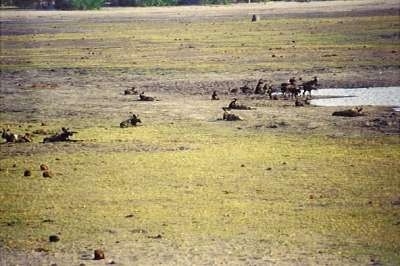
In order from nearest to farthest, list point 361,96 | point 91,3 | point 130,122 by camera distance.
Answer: point 130,122, point 361,96, point 91,3

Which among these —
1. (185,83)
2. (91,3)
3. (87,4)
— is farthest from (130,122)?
(87,4)

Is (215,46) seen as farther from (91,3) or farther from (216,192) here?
(91,3)

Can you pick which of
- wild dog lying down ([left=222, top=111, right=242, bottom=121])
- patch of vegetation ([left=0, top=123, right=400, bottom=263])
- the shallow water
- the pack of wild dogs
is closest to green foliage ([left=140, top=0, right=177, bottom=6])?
the pack of wild dogs

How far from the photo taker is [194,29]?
54.4 m

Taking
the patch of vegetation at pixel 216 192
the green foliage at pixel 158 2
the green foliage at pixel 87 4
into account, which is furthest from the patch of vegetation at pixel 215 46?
the green foliage at pixel 158 2

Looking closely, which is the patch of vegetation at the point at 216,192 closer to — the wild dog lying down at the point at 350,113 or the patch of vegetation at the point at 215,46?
the wild dog lying down at the point at 350,113

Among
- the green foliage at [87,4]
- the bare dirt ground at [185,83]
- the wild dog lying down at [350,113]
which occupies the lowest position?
the bare dirt ground at [185,83]

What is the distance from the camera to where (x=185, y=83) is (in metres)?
27.6

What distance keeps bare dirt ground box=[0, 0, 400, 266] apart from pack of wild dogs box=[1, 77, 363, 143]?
0.30 m

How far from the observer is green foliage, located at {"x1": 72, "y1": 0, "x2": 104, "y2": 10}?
80.2 meters

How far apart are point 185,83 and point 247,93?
10.8 ft

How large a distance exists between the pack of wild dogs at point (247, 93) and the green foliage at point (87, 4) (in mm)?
55349

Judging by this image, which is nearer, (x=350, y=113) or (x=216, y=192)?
(x=216, y=192)

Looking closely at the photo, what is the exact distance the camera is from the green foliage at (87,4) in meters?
80.2
